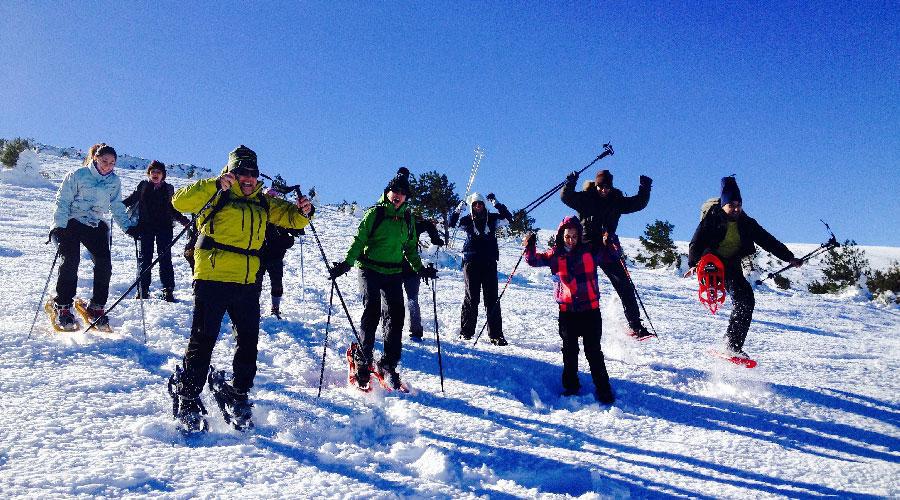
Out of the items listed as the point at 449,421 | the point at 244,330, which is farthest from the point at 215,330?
the point at 449,421

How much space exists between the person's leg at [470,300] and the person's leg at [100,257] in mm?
4472

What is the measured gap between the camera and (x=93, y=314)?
20.7 feet

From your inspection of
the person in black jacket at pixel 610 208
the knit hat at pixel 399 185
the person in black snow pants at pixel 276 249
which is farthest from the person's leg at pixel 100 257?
the person in black jacket at pixel 610 208

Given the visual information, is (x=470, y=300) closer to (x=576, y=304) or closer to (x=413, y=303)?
(x=413, y=303)

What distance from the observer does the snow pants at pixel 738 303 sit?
20.5 ft

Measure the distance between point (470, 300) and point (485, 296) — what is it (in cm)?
30

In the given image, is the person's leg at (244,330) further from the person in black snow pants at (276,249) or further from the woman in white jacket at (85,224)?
the woman in white jacket at (85,224)

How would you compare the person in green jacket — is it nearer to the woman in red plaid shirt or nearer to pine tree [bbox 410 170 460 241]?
the woman in red plaid shirt

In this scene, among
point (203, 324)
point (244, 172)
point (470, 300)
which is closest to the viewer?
point (203, 324)

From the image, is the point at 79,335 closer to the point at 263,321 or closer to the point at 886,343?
the point at 263,321

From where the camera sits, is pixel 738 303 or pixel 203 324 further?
pixel 738 303

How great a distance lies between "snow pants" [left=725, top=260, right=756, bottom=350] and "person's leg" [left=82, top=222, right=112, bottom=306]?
24.2 ft

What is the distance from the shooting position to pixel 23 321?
6250 millimetres

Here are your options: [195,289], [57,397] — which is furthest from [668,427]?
[57,397]
